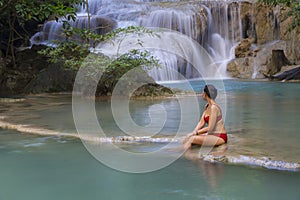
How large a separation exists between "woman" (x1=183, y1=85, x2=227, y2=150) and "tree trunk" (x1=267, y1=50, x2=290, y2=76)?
15332mm

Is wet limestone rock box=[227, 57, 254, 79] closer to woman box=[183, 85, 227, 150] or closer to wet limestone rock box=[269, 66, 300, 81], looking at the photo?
wet limestone rock box=[269, 66, 300, 81]

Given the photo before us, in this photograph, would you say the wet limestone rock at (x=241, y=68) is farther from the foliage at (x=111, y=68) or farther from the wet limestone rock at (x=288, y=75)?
the foliage at (x=111, y=68)

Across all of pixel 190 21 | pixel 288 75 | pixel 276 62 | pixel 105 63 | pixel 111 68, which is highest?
pixel 190 21

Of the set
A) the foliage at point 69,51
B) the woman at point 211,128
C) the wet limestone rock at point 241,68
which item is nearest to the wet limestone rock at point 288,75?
the wet limestone rock at point 241,68

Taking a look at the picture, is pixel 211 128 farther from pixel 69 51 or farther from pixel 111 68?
pixel 69 51

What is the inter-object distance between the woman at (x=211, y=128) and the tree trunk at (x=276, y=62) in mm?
15332

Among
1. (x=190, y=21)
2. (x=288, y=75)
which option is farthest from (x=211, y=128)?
(x=190, y=21)

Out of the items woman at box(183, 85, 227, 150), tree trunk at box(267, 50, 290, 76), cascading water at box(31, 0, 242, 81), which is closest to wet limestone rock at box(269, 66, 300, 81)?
tree trunk at box(267, 50, 290, 76)

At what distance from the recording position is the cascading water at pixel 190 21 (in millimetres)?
22516

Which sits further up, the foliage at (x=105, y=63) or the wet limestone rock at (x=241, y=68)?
the foliage at (x=105, y=63)

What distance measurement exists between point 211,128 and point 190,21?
18.6 meters

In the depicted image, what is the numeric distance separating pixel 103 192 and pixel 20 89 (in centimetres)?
1237

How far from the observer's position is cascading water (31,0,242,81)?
2252cm

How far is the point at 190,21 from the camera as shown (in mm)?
23625
